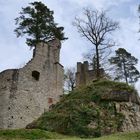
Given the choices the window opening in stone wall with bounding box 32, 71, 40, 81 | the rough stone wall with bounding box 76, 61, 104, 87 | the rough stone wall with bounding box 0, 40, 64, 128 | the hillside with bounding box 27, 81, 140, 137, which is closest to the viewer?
the hillside with bounding box 27, 81, 140, 137

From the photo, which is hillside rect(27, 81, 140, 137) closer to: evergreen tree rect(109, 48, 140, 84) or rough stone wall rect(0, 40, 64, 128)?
rough stone wall rect(0, 40, 64, 128)

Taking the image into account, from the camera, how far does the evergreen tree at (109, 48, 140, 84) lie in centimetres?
4475

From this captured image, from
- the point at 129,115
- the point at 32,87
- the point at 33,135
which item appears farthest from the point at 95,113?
the point at 32,87

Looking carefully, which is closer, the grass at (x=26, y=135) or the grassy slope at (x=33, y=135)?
the grassy slope at (x=33, y=135)

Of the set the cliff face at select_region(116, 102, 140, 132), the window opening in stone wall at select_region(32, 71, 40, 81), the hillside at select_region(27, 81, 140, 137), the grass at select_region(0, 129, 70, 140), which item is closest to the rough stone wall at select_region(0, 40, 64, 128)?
the window opening in stone wall at select_region(32, 71, 40, 81)

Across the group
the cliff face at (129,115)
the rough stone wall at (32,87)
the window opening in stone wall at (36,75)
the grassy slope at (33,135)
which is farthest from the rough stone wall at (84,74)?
the grassy slope at (33,135)

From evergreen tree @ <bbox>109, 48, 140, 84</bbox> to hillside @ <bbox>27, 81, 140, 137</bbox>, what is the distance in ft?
69.0

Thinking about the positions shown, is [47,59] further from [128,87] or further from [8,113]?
[128,87]

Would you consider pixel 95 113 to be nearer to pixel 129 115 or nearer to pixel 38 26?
pixel 129 115

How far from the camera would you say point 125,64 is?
45719 mm

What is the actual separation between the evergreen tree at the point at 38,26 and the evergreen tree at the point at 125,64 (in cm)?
875

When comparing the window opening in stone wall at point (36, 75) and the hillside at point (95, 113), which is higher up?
the window opening in stone wall at point (36, 75)

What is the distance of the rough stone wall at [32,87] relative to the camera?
101ft

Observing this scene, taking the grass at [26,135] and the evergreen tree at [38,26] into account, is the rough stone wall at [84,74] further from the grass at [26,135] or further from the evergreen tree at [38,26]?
the grass at [26,135]
